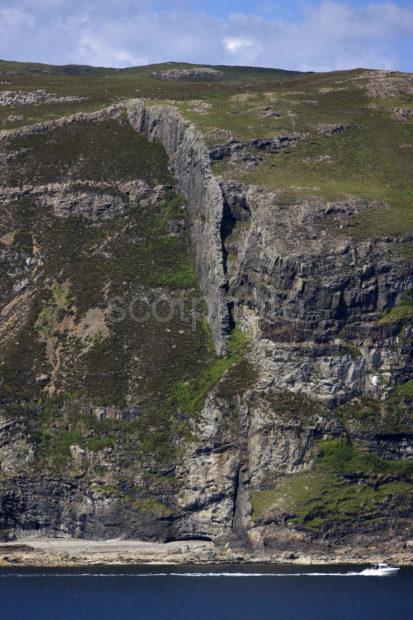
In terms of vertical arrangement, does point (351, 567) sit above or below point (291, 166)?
below

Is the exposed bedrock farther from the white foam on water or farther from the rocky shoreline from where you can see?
the white foam on water

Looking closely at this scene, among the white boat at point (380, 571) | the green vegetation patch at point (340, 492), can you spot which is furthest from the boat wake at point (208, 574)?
the green vegetation patch at point (340, 492)

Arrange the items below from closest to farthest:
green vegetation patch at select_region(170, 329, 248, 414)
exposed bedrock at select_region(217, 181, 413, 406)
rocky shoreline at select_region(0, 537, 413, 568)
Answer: rocky shoreline at select_region(0, 537, 413, 568)
exposed bedrock at select_region(217, 181, 413, 406)
green vegetation patch at select_region(170, 329, 248, 414)

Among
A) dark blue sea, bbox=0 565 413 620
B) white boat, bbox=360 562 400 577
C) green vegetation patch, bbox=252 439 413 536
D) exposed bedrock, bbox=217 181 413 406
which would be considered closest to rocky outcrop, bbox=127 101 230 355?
exposed bedrock, bbox=217 181 413 406

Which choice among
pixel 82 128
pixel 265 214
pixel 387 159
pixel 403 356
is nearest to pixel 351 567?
pixel 403 356

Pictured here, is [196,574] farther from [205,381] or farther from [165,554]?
[205,381]

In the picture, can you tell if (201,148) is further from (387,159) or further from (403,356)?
(403,356)

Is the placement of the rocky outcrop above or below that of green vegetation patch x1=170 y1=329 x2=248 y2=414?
above
